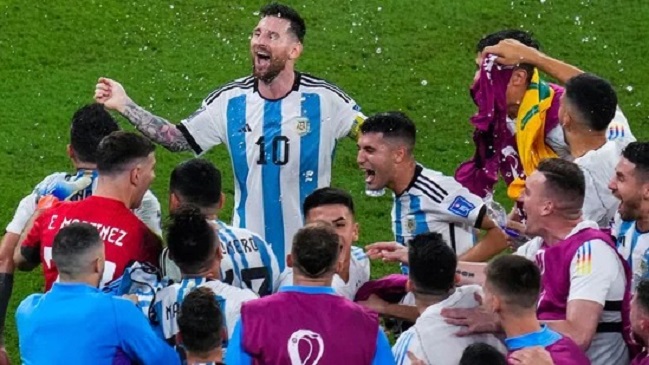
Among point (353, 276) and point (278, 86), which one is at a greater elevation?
point (278, 86)

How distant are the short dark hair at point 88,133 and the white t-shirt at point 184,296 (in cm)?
118

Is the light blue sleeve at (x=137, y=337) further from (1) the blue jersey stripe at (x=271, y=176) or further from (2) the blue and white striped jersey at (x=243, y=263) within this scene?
(1) the blue jersey stripe at (x=271, y=176)

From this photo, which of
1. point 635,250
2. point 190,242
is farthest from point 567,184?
point 190,242

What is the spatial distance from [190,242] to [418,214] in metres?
1.47

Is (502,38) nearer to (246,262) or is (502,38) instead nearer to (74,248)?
(246,262)

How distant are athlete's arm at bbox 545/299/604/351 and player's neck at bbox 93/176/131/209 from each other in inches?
70.1

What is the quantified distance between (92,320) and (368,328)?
1003mm

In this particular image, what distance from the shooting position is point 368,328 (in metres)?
4.67

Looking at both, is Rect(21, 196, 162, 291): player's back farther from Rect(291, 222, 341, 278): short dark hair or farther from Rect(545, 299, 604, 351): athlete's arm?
Rect(545, 299, 604, 351): athlete's arm

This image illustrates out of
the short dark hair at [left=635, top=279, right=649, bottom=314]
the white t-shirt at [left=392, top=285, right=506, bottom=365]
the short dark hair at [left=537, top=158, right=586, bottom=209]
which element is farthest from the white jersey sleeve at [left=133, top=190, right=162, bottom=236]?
the short dark hair at [left=635, top=279, right=649, bottom=314]

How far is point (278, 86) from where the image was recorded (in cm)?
682

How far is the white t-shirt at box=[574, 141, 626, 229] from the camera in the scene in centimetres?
621

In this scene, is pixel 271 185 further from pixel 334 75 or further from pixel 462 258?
pixel 334 75

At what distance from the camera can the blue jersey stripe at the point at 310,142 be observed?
22.3 ft
